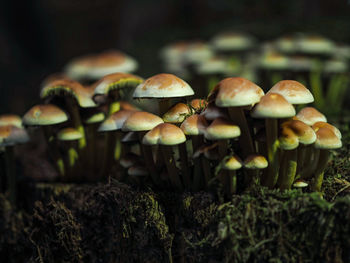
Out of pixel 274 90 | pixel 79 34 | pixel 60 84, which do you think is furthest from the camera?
pixel 79 34

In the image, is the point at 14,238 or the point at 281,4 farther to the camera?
the point at 281,4

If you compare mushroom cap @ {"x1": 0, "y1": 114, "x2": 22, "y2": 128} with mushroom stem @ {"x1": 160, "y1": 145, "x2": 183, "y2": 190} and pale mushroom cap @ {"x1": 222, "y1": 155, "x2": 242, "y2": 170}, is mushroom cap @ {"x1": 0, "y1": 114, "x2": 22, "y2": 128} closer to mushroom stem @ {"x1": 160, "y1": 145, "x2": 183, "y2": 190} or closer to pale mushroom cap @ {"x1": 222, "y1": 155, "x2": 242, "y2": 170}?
mushroom stem @ {"x1": 160, "y1": 145, "x2": 183, "y2": 190}

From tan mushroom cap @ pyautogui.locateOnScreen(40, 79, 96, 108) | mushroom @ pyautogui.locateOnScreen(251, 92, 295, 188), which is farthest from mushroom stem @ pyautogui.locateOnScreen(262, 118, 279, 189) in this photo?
tan mushroom cap @ pyautogui.locateOnScreen(40, 79, 96, 108)

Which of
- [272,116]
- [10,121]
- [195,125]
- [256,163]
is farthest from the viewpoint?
[10,121]

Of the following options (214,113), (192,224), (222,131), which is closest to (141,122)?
(214,113)

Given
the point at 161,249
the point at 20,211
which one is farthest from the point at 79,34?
the point at 161,249

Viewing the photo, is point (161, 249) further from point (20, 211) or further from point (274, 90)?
point (20, 211)

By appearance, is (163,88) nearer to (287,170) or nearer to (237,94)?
(237,94)
